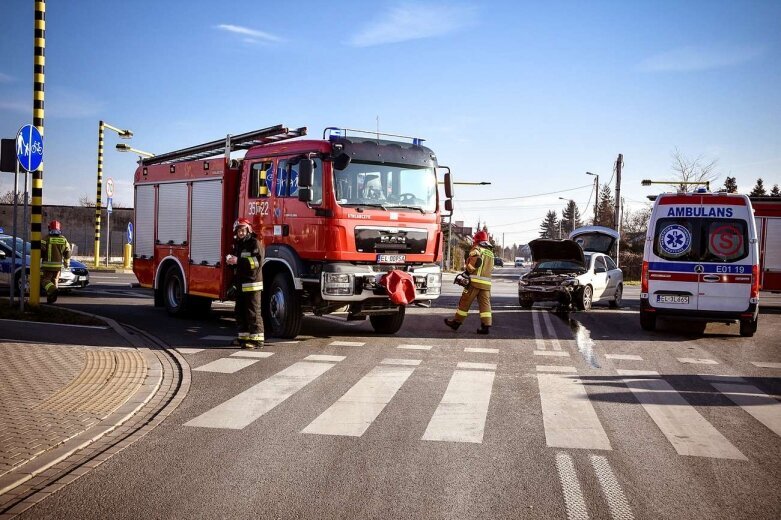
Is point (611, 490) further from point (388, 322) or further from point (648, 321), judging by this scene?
point (648, 321)

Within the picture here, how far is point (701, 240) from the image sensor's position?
14.0 metres

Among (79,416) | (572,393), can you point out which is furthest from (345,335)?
(79,416)

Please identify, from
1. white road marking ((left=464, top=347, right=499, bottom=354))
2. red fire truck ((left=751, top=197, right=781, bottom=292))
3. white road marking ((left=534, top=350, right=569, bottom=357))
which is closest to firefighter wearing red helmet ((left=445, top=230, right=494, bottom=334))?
white road marking ((left=464, top=347, right=499, bottom=354))

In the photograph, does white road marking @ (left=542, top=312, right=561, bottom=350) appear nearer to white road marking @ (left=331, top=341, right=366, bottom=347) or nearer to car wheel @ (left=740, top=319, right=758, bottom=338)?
white road marking @ (left=331, top=341, right=366, bottom=347)

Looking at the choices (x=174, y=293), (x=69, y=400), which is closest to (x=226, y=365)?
(x=69, y=400)

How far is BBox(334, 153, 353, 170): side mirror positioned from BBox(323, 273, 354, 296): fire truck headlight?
166 cm

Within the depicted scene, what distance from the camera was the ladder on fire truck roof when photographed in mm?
12000

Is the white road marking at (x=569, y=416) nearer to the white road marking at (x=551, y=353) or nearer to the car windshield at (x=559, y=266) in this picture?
the white road marking at (x=551, y=353)

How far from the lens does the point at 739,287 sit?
44.4 feet

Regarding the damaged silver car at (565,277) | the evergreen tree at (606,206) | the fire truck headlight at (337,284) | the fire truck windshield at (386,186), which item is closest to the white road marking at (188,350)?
the fire truck headlight at (337,284)

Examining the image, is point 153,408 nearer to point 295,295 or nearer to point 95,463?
point 95,463

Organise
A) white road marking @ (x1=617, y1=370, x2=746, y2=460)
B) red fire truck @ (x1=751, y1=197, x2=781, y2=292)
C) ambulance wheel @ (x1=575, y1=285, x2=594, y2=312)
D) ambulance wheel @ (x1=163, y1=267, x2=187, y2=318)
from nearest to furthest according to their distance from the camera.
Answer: white road marking @ (x1=617, y1=370, x2=746, y2=460), ambulance wheel @ (x1=163, y1=267, x2=187, y2=318), ambulance wheel @ (x1=575, y1=285, x2=594, y2=312), red fire truck @ (x1=751, y1=197, x2=781, y2=292)

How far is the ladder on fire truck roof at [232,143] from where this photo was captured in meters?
12.0

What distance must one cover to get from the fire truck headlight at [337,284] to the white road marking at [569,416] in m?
3.46
